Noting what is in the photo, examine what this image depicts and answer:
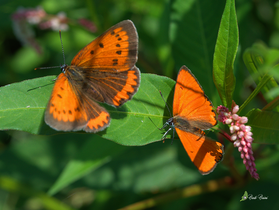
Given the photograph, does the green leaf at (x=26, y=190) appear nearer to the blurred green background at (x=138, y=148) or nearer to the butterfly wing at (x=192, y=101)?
the blurred green background at (x=138, y=148)

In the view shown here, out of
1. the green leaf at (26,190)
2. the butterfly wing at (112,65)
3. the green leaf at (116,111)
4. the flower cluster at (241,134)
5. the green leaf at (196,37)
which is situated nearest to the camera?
the flower cluster at (241,134)

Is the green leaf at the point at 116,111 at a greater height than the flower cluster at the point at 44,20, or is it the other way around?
the flower cluster at the point at 44,20

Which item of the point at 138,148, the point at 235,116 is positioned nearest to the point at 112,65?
the point at 235,116

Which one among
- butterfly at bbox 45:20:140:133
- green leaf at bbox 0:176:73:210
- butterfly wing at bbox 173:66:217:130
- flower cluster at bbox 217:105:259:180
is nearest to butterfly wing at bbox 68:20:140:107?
butterfly at bbox 45:20:140:133

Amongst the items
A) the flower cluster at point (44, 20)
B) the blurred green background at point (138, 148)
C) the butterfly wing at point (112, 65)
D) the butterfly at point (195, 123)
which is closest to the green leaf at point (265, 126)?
the butterfly at point (195, 123)

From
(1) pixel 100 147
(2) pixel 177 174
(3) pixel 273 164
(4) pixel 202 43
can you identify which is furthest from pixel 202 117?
(2) pixel 177 174

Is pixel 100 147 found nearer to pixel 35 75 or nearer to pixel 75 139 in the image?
pixel 75 139
